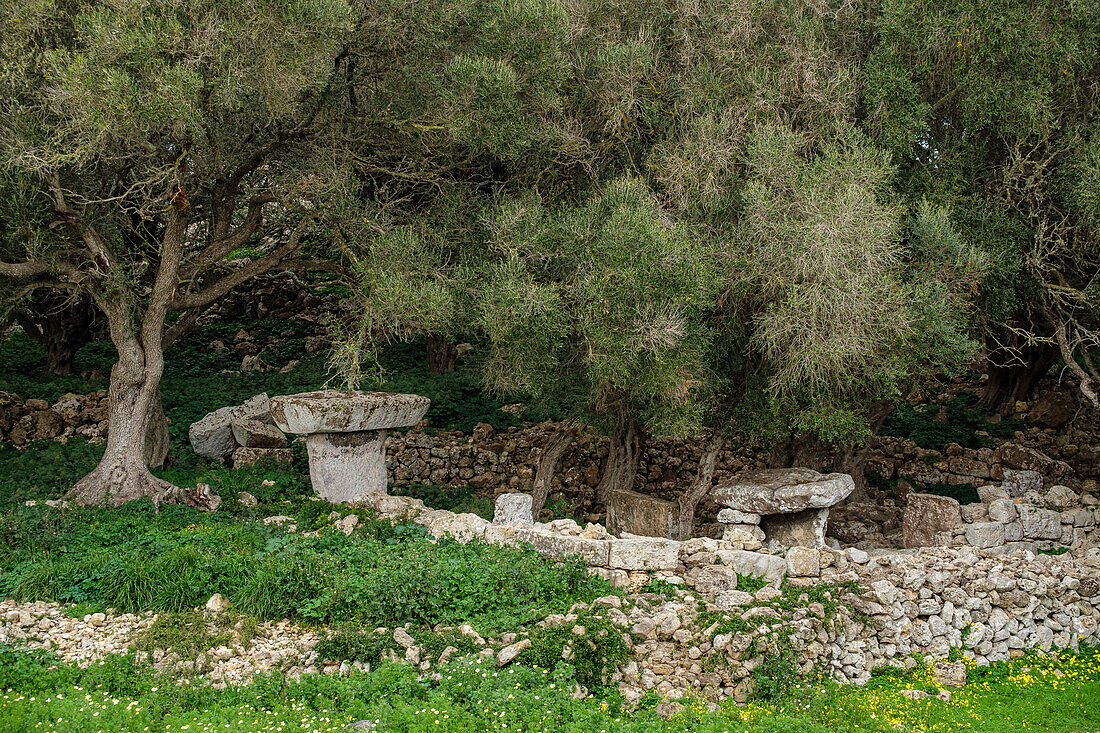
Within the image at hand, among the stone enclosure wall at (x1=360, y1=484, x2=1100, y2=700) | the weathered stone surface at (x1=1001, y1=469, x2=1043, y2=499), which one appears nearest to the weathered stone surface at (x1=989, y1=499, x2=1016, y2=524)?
the stone enclosure wall at (x1=360, y1=484, x2=1100, y2=700)

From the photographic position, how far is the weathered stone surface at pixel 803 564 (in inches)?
386

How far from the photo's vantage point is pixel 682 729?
23.1 feet

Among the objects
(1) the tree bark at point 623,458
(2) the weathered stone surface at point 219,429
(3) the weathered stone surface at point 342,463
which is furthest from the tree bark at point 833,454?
(2) the weathered stone surface at point 219,429

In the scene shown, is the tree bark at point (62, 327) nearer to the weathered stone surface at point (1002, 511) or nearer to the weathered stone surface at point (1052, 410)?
the weathered stone surface at point (1002, 511)

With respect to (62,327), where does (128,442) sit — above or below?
below

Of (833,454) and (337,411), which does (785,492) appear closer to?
(833,454)

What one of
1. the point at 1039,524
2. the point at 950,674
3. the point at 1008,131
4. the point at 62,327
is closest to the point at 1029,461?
the point at 1039,524

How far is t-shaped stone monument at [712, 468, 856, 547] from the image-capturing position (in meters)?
11.3

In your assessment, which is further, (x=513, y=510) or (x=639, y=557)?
(x=513, y=510)

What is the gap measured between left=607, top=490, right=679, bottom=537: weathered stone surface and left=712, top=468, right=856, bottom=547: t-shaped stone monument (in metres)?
0.74

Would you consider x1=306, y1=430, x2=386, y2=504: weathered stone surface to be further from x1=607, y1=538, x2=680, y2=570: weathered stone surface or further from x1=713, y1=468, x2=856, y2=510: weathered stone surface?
x1=713, y1=468, x2=856, y2=510: weathered stone surface

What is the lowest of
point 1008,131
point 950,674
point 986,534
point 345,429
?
point 950,674

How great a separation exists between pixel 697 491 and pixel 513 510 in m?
2.76

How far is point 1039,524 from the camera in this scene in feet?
40.8
